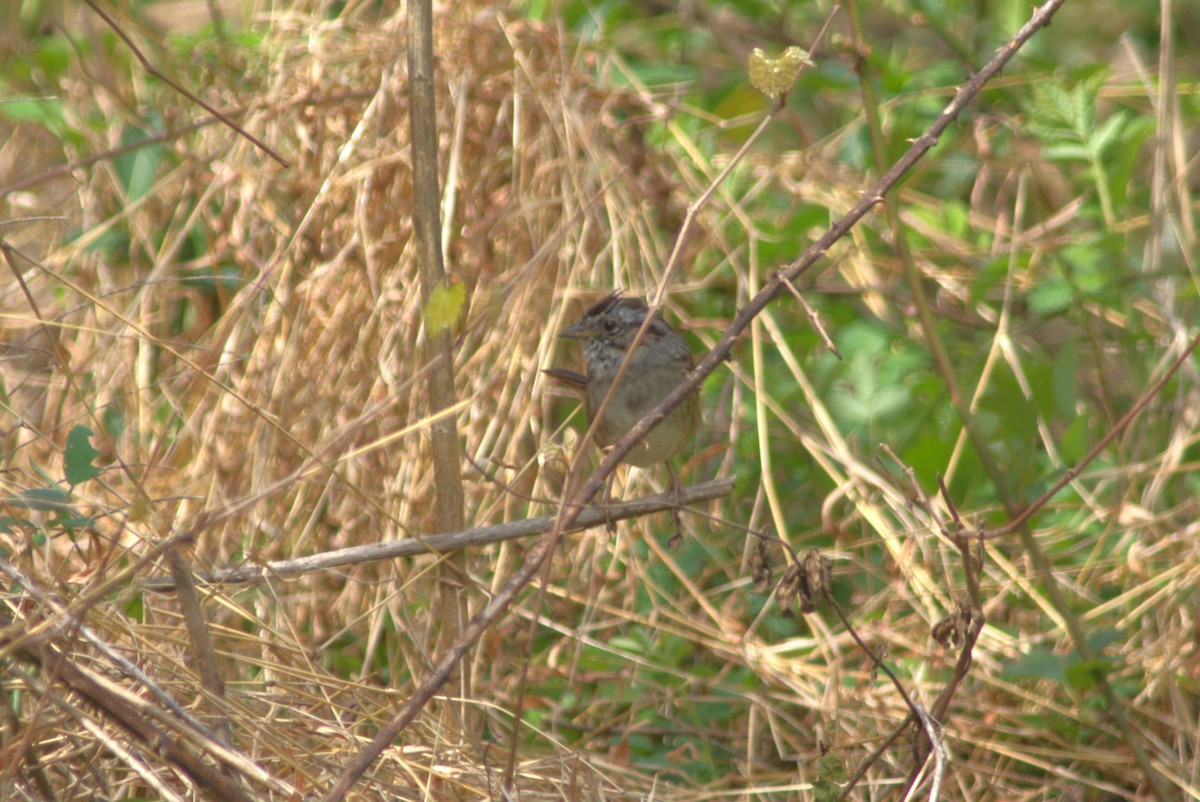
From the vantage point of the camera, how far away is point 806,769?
8.95 feet

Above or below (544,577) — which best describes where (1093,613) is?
below

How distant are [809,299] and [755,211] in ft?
1.10

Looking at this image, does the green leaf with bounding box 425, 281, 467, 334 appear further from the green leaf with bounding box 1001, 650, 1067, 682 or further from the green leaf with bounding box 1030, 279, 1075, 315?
the green leaf with bounding box 1030, 279, 1075, 315

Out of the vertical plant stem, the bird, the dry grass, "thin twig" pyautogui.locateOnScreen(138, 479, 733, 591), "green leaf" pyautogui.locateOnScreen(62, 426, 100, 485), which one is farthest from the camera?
the bird

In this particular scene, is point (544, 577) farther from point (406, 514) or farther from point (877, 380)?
point (877, 380)

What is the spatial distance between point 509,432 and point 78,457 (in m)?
1.43

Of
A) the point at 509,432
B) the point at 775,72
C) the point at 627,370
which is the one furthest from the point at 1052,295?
the point at 775,72

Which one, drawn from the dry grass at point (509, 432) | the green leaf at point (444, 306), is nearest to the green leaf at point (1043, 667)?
the dry grass at point (509, 432)

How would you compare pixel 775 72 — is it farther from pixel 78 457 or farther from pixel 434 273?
pixel 78 457

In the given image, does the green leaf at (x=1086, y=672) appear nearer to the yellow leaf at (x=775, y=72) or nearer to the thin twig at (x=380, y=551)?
the thin twig at (x=380, y=551)

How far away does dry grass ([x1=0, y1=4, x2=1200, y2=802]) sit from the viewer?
2768mm

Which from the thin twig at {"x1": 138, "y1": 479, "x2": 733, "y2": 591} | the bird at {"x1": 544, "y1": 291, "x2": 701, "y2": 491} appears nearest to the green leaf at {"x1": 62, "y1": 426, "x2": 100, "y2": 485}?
the thin twig at {"x1": 138, "y1": 479, "x2": 733, "y2": 591}

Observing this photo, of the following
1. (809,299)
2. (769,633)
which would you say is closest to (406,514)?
(769,633)

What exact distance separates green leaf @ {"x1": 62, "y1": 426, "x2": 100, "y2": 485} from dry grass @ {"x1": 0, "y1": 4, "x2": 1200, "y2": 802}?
0.51 meters
